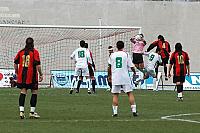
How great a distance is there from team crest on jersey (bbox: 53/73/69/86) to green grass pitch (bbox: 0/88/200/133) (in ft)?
35.4

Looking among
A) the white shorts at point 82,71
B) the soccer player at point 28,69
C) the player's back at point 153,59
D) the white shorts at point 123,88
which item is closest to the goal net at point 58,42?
the player's back at point 153,59

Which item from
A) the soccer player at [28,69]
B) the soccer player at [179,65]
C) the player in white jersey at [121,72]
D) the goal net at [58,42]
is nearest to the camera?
the soccer player at [28,69]

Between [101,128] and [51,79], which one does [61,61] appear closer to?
[51,79]

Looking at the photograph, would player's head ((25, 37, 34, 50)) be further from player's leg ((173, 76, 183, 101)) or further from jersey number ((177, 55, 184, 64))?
jersey number ((177, 55, 184, 64))

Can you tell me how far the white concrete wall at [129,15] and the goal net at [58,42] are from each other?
118 inches

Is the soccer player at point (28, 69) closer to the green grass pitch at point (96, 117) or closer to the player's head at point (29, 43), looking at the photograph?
the player's head at point (29, 43)

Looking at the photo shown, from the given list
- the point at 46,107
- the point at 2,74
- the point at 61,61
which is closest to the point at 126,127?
the point at 46,107

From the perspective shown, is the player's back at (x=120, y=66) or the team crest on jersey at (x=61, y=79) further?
the team crest on jersey at (x=61, y=79)

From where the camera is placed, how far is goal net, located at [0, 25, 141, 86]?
40844 millimetres

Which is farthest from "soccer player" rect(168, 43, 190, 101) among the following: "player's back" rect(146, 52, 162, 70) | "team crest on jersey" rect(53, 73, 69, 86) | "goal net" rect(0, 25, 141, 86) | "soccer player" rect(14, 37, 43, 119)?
"goal net" rect(0, 25, 141, 86)

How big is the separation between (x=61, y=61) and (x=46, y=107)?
21550mm

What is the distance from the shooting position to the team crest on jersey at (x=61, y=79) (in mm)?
Result: 36772

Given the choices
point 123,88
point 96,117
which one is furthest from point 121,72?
point 96,117

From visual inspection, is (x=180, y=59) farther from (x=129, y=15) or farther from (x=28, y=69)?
(x=129, y=15)
